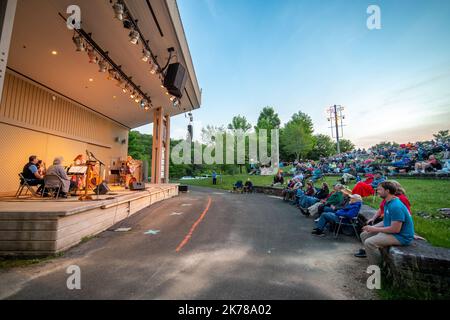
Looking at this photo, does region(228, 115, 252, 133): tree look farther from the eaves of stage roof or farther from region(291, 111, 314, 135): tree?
the eaves of stage roof

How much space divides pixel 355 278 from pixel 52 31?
941cm

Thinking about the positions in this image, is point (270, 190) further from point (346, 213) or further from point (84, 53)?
point (84, 53)

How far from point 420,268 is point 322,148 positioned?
207 ft

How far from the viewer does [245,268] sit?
3.38 meters

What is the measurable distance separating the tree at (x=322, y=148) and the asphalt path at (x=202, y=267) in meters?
54.2

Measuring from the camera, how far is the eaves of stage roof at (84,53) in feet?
18.3

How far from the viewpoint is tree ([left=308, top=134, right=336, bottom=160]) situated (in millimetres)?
56044

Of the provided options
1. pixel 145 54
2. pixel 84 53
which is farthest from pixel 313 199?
pixel 84 53

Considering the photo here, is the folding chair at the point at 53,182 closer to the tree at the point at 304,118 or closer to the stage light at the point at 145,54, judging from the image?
the stage light at the point at 145,54

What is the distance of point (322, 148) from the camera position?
60.0 meters

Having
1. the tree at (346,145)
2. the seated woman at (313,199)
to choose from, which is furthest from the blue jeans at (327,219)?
the tree at (346,145)

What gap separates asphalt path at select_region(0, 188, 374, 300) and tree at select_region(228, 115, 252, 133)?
3163 cm
